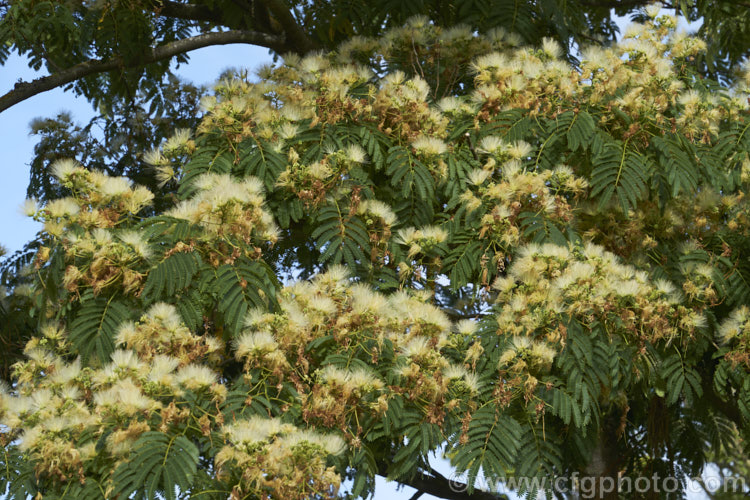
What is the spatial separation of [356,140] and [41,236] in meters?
2.11

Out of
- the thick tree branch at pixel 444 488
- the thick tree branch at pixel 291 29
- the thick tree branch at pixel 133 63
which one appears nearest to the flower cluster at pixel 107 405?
the thick tree branch at pixel 133 63

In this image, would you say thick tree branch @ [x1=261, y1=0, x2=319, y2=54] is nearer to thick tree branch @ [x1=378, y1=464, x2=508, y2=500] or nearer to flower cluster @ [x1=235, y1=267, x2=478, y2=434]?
flower cluster @ [x1=235, y1=267, x2=478, y2=434]

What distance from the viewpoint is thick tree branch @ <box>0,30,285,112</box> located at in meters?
7.26

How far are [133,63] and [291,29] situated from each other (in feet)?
5.31

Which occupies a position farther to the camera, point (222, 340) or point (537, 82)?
point (537, 82)

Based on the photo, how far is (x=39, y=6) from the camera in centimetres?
709

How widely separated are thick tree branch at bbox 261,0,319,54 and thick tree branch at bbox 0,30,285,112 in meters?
0.10

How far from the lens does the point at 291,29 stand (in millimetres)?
9102

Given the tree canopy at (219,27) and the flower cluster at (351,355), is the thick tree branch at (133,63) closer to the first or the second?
the tree canopy at (219,27)

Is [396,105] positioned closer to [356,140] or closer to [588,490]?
[356,140]

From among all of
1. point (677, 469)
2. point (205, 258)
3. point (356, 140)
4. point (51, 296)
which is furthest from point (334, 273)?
A: point (677, 469)

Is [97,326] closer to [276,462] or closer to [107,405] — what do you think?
[107,405]

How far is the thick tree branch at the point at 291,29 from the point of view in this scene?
29.2 ft

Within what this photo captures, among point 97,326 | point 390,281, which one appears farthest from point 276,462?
point 390,281
